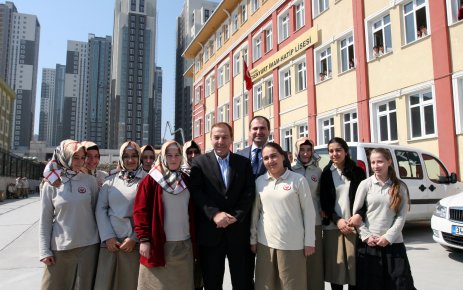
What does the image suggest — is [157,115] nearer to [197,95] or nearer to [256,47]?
[197,95]

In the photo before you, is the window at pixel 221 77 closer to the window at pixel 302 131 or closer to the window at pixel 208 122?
the window at pixel 208 122

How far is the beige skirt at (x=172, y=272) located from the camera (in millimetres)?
3596

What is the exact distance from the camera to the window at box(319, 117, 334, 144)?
62.5ft

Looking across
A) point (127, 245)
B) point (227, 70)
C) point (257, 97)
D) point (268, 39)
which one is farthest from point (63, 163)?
point (227, 70)

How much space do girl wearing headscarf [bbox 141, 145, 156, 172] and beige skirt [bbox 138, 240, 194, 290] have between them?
120 centimetres

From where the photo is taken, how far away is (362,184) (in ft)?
13.6

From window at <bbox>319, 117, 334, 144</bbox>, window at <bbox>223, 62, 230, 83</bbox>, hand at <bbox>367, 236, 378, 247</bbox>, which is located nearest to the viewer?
hand at <bbox>367, 236, 378, 247</bbox>

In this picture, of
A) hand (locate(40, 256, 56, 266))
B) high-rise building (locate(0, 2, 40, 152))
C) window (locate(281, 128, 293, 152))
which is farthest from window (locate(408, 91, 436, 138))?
high-rise building (locate(0, 2, 40, 152))

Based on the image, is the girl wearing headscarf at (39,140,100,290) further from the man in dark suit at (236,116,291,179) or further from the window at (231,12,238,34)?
the window at (231,12,238,34)

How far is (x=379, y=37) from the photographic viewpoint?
16.2 m

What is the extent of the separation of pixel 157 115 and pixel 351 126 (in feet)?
389

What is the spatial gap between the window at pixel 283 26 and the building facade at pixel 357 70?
60mm

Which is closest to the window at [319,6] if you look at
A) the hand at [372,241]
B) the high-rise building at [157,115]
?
the hand at [372,241]

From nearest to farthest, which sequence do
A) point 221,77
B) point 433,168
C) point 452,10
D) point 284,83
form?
point 433,168
point 452,10
point 284,83
point 221,77
